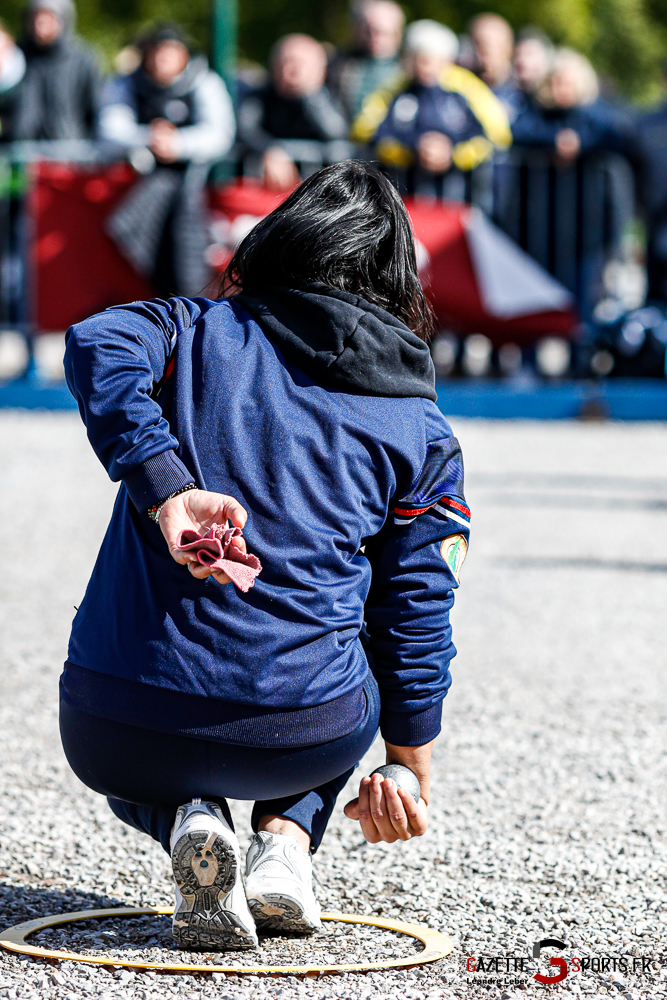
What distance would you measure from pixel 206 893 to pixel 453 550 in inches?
26.7

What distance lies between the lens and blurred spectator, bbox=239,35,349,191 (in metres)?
9.66

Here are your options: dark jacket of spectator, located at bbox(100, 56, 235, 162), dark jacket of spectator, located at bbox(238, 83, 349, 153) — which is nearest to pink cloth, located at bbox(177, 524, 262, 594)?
dark jacket of spectator, located at bbox(100, 56, 235, 162)

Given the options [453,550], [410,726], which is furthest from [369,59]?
[410,726]

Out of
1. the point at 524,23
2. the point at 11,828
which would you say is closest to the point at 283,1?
the point at 524,23

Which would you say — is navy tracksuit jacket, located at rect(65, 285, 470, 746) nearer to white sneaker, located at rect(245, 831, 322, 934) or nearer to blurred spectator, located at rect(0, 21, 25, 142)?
white sneaker, located at rect(245, 831, 322, 934)

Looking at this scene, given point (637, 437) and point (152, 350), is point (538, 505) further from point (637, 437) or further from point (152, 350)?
point (152, 350)

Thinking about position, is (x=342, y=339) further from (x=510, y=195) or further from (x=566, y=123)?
(x=566, y=123)

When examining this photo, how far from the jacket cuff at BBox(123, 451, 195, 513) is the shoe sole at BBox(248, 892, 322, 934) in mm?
666

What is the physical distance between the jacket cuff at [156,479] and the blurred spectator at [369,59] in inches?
347

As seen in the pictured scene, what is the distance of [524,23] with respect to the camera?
32.7 m

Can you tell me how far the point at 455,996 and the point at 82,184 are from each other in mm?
7968

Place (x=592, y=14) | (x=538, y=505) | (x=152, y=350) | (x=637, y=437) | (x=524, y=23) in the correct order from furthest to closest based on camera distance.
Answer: (x=592, y=14), (x=524, y=23), (x=637, y=437), (x=538, y=505), (x=152, y=350)

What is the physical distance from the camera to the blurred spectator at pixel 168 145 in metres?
9.27

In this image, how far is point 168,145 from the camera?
9.35m
